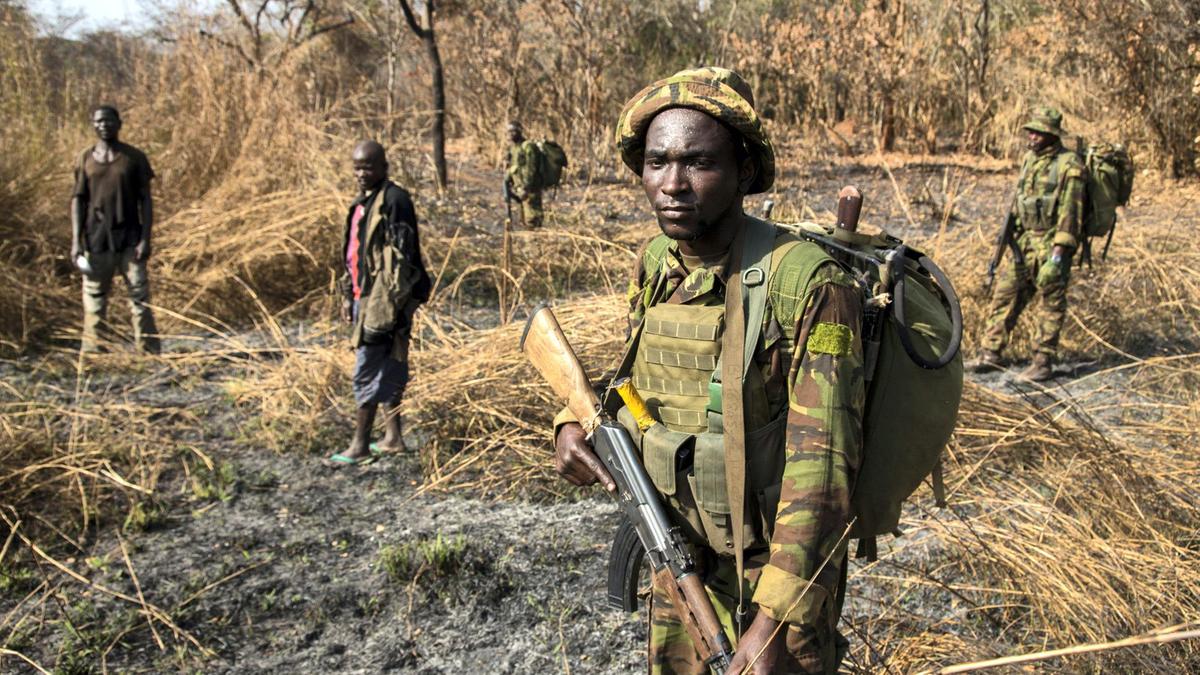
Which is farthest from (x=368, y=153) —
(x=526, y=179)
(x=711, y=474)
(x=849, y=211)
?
(x=526, y=179)

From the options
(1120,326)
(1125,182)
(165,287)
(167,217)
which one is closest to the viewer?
(1125,182)

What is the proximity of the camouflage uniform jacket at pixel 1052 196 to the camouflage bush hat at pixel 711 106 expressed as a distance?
473cm

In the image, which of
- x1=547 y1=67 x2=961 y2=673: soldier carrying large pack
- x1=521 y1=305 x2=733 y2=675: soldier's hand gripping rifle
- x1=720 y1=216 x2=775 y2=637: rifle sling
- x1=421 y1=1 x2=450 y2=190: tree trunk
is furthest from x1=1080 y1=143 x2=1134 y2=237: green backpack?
x1=421 y1=1 x2=450 y2=190: tree trunk

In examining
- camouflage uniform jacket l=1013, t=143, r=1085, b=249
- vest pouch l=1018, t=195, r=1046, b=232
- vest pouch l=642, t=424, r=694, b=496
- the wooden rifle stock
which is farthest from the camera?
vest pouch l=1018, t=195, r=1046, b=232

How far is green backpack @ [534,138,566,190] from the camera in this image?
29.0 feet

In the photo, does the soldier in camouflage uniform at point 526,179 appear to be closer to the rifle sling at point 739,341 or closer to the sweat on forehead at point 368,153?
the sweat on forehead at point 368,153

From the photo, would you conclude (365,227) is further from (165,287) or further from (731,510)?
(165,287)

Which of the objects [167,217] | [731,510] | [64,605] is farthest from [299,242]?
[731,510]

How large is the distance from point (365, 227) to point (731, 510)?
127 inches

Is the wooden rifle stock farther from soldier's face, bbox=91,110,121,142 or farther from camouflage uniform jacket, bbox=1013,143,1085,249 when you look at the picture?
soldier's face, bbox=91,110,121,142

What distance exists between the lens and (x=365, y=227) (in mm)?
4359

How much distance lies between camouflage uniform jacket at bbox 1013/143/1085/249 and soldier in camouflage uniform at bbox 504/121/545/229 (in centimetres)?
446

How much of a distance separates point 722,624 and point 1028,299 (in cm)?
506

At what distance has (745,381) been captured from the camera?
1495mm
